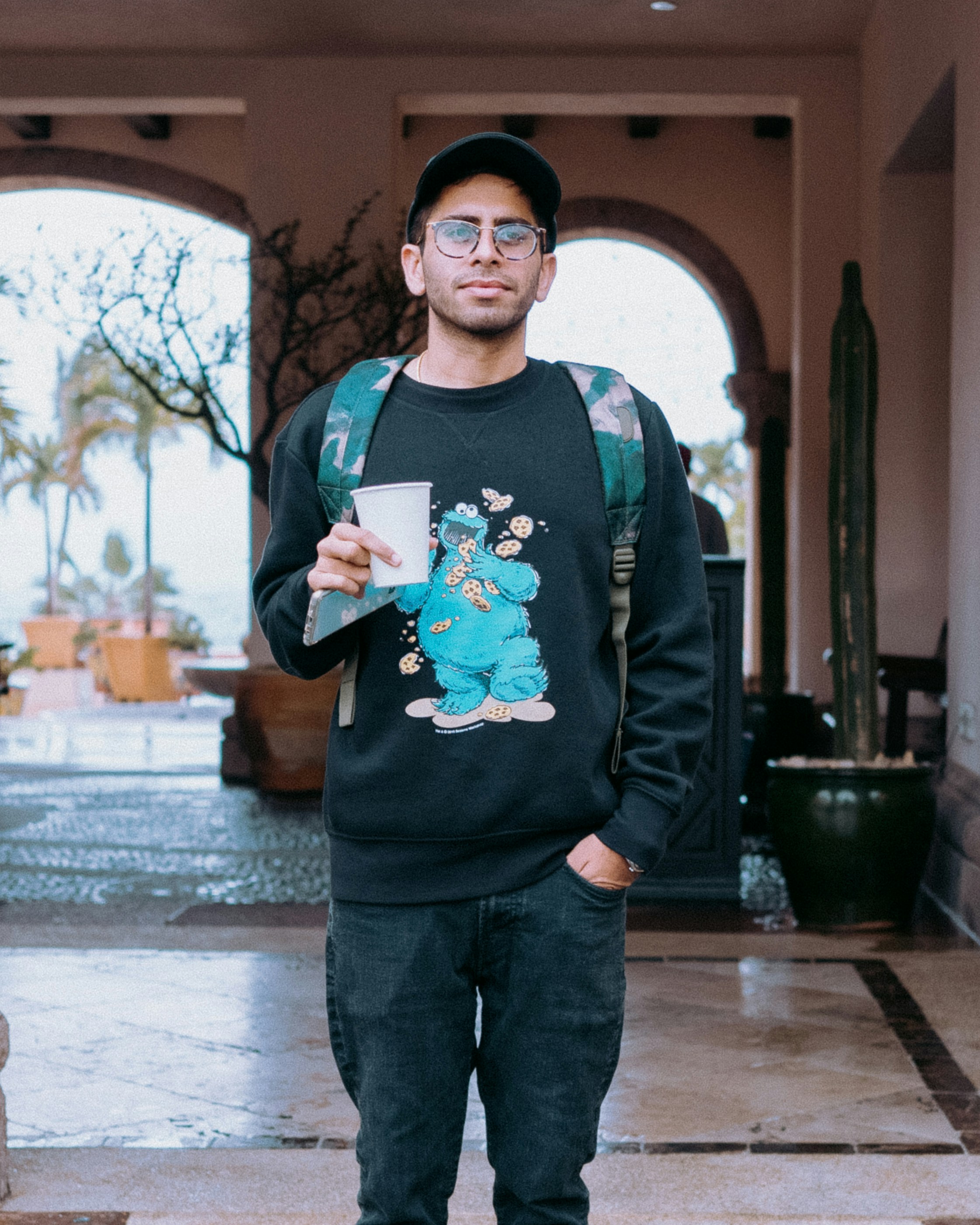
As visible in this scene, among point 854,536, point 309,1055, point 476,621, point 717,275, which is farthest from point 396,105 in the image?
point 476,621

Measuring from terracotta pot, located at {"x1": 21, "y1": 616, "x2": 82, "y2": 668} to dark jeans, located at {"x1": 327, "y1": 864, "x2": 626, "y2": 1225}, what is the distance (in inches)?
780

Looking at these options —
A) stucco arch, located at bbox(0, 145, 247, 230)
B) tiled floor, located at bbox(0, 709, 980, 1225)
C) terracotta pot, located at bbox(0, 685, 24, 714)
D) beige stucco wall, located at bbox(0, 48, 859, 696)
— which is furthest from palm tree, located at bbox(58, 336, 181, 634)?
tiled floor, located at bbox(0, 709, 980, 1225)

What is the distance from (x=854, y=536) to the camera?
4828 millimetres

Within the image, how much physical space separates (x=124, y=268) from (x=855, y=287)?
176 inches

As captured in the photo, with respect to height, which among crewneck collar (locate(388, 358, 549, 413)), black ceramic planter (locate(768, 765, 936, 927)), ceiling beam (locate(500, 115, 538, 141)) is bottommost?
black ceramic planter (locate(768, 765, 936, 927))

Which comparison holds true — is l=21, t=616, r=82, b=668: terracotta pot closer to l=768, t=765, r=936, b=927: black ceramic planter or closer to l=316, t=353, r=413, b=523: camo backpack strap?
l=768, t=765, r=936, b=927: black ceramic planter

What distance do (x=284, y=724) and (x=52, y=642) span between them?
1387 cm

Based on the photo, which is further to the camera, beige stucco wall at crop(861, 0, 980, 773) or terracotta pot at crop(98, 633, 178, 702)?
terracotta pot at crop(98, 633, 178, 702)

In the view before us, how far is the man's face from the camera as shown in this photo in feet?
5.52

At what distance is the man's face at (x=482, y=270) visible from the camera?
168cm

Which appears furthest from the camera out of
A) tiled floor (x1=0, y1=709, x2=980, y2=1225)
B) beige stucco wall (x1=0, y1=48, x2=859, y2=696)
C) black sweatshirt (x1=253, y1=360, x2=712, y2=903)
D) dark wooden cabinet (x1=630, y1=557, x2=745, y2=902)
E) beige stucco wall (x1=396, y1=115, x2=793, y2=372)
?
beige stucco wall (x1=396, y1=115, x2=793, y2=372)

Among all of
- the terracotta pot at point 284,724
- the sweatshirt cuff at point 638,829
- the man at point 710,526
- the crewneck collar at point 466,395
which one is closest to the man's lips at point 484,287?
the crewneck collar at point 466,395

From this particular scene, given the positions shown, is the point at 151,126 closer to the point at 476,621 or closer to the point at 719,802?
the point at 719,802

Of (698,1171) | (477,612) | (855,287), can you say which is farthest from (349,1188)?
(855,287)
